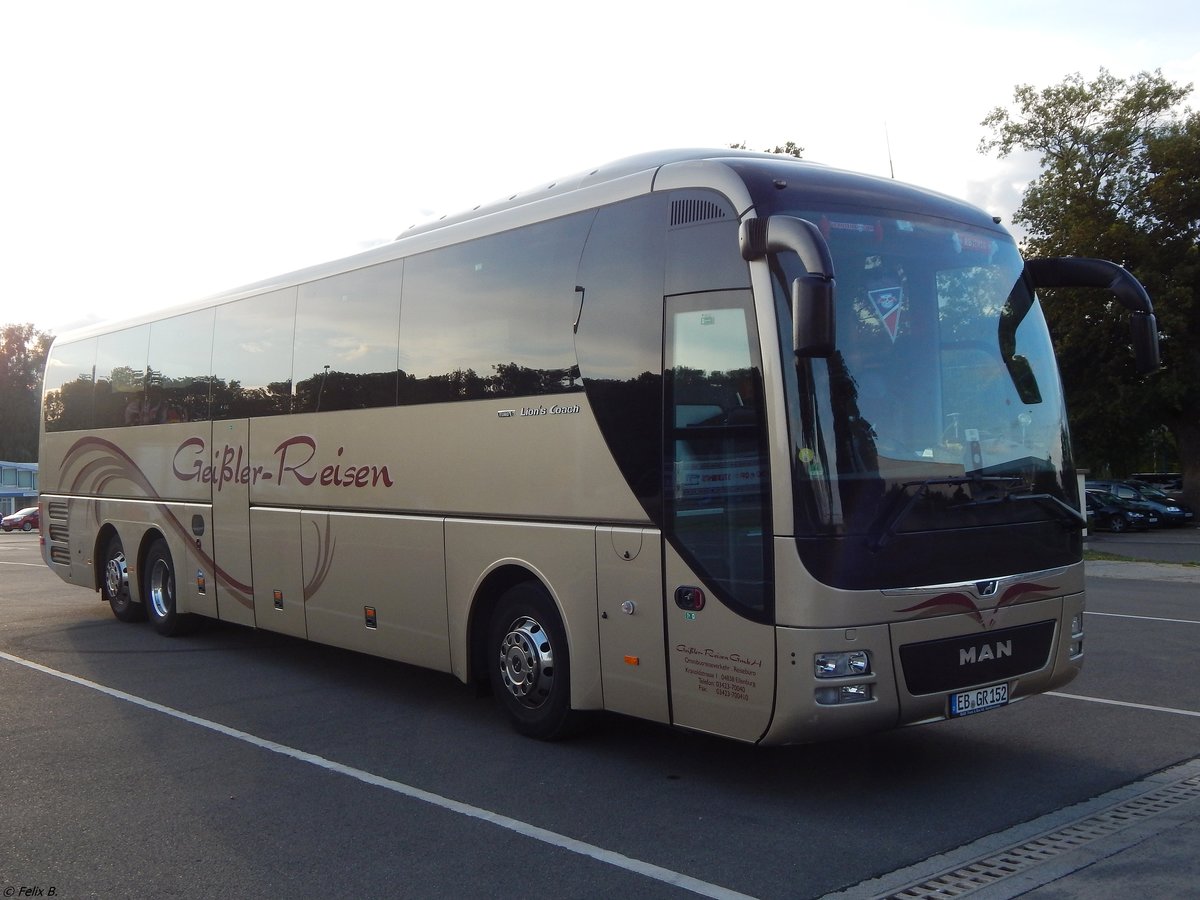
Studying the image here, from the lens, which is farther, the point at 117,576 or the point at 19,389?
the point at 19,389

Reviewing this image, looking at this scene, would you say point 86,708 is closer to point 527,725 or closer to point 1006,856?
point 527,725

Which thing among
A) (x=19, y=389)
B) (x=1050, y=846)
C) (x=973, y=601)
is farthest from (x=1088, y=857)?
(x=19, y=389)

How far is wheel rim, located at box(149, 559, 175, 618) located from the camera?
12.9 meters

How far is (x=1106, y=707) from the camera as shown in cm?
838

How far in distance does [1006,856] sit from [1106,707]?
361 cm

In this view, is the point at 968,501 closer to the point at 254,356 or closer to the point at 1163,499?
the point at 254,356

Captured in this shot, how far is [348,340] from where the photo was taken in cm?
970

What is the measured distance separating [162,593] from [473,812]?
8.19m

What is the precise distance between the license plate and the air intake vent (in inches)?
116

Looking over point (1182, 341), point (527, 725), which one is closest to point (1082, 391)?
point (1182, 341)

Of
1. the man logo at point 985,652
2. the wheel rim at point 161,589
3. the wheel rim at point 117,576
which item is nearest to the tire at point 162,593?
the wheel rim at point 161,589

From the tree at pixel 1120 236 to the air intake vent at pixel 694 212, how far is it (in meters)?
33.2

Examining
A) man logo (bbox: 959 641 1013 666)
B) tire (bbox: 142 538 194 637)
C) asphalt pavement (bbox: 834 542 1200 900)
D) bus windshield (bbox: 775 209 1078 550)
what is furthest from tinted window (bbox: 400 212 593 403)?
tire (bbox: 142 538 194 637)

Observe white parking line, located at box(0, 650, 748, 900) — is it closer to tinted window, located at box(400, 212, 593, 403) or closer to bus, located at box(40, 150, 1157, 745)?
bus, located at box(40, 150, 1157, 745)
